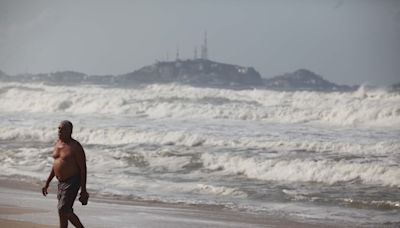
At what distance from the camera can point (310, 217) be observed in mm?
7289

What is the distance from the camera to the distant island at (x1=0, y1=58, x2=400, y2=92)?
114 feet

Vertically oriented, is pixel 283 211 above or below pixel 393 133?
below

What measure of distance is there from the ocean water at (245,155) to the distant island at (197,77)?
1042 cm

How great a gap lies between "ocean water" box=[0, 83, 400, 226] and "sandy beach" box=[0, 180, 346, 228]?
462 mm

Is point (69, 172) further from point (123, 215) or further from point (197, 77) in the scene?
point (197, 77)

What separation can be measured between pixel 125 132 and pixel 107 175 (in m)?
5.49

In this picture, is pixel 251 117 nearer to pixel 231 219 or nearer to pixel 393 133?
pixel 393 133

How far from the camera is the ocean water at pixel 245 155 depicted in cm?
851

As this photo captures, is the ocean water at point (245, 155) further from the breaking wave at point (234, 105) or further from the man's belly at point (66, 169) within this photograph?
the man's belly at point (66, 169)

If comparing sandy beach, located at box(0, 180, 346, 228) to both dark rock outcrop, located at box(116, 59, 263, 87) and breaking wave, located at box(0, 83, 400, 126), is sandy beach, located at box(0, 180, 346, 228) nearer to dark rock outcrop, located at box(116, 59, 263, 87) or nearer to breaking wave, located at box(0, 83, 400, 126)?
breaking wave, located at box(0, 83, 400, 126)

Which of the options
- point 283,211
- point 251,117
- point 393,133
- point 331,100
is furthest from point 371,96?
point 283,211

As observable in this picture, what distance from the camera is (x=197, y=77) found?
36969 millimetres

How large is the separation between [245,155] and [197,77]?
25.0 meters

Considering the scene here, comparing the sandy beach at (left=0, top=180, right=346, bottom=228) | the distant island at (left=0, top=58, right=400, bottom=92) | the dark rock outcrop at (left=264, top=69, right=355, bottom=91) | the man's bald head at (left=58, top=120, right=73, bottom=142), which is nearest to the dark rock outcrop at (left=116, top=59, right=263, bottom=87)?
the distant island at (left=0, top=58, right=400, bottom=92)
